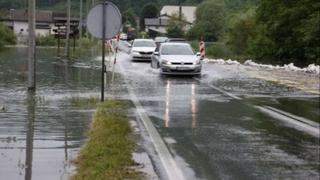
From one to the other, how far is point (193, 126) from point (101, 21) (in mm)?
3983

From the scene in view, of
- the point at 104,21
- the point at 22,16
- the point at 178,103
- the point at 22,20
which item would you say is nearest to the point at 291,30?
the point at 178,103

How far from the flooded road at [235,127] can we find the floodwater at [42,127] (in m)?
1.53

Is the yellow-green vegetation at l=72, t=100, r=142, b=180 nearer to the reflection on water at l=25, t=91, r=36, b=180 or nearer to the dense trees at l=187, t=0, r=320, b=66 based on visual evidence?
the reflection on water at l=25, t=91, r=36, b=180

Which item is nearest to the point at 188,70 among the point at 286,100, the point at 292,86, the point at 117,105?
the point at 292,86

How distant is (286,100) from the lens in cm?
1748

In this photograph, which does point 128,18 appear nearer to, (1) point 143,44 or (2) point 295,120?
(1) point 143,44

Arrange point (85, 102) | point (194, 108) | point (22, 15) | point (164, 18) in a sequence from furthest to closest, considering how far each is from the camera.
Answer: point (164, 18)
point (22, 15)
point (85, 102)
point (194, 108)

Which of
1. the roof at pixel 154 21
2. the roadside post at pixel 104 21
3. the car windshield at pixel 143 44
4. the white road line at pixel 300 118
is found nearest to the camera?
the white road line at pixel 300 118

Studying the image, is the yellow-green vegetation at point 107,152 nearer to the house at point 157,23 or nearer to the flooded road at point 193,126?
the flooded road at point 193,126

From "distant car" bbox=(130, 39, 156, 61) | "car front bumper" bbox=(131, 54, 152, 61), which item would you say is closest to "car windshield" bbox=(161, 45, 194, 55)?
"distant car" bbox=(130, 39, 156, 61)

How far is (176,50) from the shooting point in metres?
28.5

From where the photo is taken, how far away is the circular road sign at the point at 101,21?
15.0m

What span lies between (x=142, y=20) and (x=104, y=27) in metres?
135

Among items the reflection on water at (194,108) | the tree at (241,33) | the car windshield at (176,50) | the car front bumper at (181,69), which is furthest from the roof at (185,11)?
the reflection on water at (194,108)
